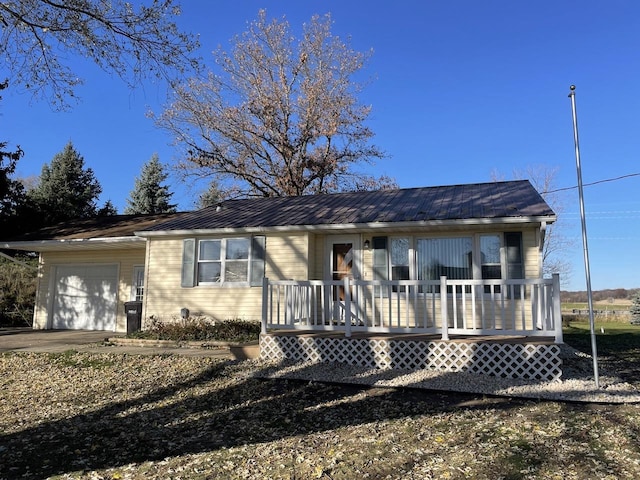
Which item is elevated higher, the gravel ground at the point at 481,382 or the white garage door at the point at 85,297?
the white garage door at the point at 85,297

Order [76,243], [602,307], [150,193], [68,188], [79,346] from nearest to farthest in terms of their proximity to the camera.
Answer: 1. [79,346]
2. [76,243]
3. [68,188]
4. [150,193]
5. [602,307]

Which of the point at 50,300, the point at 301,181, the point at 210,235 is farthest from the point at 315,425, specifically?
the point at 301,181

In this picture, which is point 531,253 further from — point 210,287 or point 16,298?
point 16,298

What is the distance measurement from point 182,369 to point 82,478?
3.98 metres

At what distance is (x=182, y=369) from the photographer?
25.4 ft

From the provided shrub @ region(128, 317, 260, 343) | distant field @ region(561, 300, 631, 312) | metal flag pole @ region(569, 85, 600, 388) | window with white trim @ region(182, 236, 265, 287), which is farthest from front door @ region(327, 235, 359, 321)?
distant field @ region(561, 300, 631, 312)

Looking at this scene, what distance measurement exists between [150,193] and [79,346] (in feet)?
75.9

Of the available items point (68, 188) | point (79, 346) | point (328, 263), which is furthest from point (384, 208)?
point (68, 188)

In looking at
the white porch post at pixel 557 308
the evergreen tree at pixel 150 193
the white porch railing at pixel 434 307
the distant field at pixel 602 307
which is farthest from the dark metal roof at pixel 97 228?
the distant field at pixel 602 307

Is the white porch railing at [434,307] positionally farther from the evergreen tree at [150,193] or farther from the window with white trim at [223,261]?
the evergreen tree at [150,193]

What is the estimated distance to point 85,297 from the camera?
1427cm

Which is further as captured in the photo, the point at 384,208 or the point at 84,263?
the point at 84,263

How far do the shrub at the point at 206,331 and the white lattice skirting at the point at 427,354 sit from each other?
196 cm

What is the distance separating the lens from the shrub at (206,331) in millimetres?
10039
